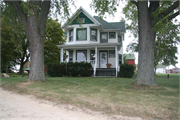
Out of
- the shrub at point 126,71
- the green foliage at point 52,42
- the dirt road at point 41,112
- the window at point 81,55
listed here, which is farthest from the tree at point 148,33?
the green foliage at point 52,42

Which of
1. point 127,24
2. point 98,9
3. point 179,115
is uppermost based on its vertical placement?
point 127,24

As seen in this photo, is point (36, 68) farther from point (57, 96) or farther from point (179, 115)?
point (179, 115)

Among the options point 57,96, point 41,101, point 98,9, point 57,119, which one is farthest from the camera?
point 98,9

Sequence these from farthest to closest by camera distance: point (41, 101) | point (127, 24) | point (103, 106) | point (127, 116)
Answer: point (127, 24), point (41, 101), point (103, 106), point (127, 116)

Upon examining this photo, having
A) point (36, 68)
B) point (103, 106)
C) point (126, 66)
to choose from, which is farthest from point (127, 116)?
point (126, 66)

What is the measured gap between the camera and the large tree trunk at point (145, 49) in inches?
308

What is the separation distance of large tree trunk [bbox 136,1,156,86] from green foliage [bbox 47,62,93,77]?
26.7 feet

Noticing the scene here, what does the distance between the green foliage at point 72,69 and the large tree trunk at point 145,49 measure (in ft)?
26.7

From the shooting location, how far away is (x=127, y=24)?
24.2 metres

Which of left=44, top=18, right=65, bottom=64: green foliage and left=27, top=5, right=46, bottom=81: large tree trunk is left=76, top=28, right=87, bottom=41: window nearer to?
left=44, top=18, right=65, bottom=64: green foliage

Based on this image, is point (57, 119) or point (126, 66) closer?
point (57, 119)

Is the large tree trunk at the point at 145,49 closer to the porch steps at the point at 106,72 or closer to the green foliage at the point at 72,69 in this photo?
the green foliage at the point at 72,69

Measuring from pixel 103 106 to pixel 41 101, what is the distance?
7.11ft

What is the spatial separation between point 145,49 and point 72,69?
9277 millimetres
